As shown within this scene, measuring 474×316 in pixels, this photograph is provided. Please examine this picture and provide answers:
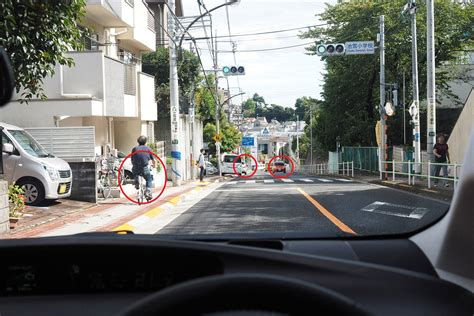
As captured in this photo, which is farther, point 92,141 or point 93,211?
point 92,141

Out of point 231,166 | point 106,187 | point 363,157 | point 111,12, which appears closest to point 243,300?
point 106,187

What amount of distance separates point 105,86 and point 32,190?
18.7 feet

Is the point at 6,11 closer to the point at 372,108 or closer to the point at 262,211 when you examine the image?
the point at 262,211

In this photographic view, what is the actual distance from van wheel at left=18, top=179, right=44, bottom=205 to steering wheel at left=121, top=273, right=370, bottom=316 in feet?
34.4

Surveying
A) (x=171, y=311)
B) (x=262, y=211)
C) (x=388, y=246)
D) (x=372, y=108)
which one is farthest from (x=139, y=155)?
(x=372, y=108)

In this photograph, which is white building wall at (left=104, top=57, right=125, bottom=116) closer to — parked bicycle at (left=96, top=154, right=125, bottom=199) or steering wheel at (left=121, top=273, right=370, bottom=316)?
parked bicycle at (left=96, top=154, right=125, bottom=199)

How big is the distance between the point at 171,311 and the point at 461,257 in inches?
50.7

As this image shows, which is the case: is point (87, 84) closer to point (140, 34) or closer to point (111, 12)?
point (111, 12)

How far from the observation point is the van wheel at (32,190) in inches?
443

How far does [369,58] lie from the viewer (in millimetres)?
30031

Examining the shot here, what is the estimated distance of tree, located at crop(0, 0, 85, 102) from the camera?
258 inches

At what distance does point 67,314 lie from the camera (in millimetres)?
2004

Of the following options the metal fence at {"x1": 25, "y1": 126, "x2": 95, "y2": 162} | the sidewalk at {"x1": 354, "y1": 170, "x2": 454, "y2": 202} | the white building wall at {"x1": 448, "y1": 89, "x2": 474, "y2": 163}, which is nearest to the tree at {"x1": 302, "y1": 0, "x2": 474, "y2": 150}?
the sidewalk at {"x1": 354, "y1": 170, "x2": 454, "y2": 202}

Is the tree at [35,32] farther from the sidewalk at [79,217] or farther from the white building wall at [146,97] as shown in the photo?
the white building wall at [146,97]
